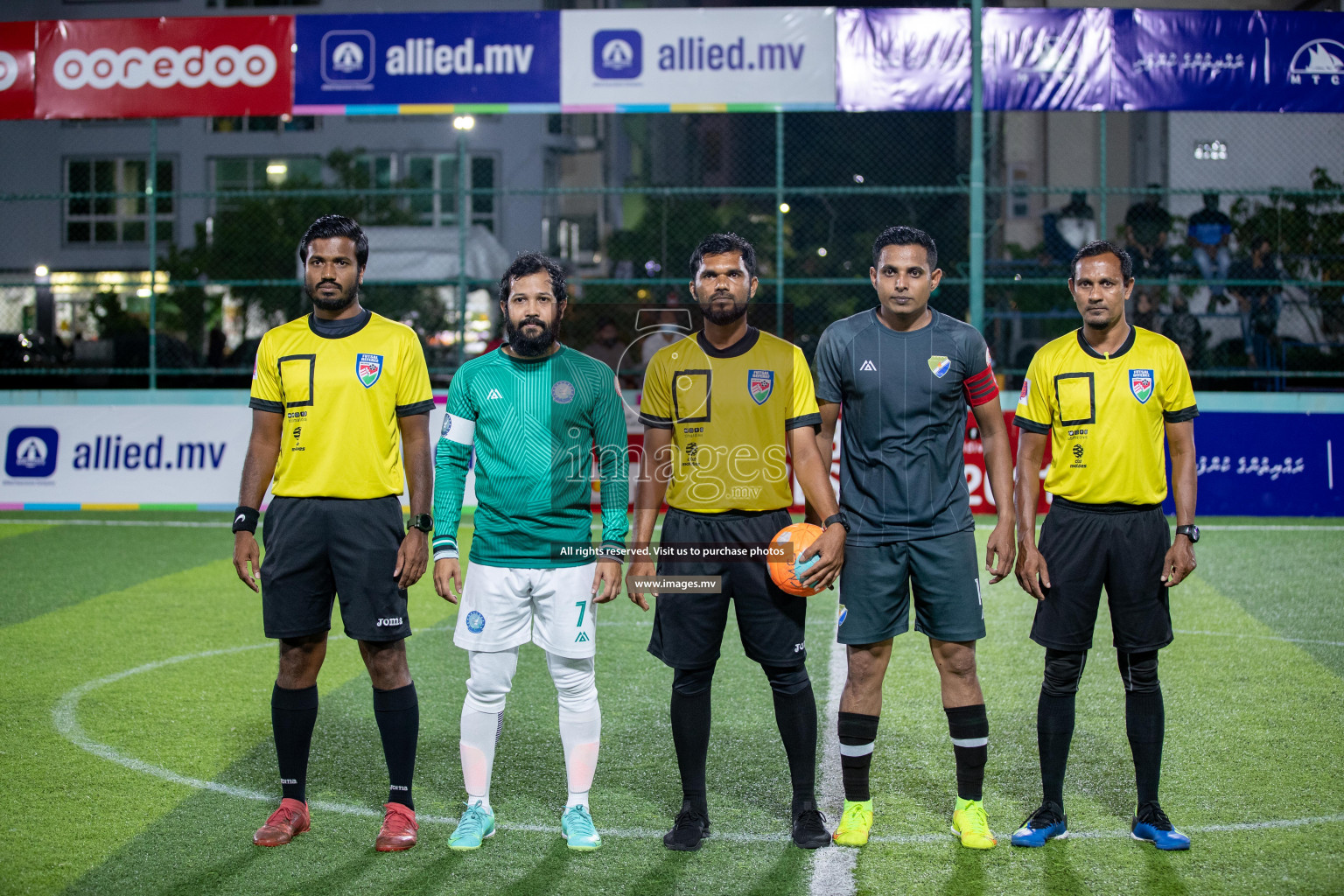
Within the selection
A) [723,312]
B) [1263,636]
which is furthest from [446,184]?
[723,312]

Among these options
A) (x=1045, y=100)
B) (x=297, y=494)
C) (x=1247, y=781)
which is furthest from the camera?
(x=1045, y=100)

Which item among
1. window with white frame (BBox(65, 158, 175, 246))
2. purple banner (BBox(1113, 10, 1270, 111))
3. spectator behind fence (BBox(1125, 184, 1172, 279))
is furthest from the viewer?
window with white frame (BBox(65, 158, 175, 246))

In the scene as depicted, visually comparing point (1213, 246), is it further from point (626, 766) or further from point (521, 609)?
point (521, 609)

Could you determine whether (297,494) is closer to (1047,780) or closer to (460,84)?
(1047,780)

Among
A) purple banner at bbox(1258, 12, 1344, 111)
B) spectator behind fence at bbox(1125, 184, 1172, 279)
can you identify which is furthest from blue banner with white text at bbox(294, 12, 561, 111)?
spectator behind fence at bbox(1125, 184, 1172, 279)

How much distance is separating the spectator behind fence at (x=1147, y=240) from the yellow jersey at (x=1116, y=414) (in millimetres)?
12724

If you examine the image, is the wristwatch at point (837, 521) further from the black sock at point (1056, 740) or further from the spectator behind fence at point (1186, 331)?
the spectator behind fence at point (1186, 331)

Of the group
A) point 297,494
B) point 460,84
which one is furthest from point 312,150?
point 297,494

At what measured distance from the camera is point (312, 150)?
34.3m

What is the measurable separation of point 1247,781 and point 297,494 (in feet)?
12.8

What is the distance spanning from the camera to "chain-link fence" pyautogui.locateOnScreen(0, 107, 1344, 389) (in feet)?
49.0

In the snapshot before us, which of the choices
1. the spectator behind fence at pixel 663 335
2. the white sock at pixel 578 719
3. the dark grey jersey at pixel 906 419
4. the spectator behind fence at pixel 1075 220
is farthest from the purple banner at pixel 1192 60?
the white sock at pixel 578 719

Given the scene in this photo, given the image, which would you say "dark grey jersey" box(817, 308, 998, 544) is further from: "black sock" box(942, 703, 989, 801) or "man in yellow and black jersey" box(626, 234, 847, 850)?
"black sock" box(942, 703, 989, 801)

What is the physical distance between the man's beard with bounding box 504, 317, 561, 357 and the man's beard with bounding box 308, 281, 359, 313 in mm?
598
